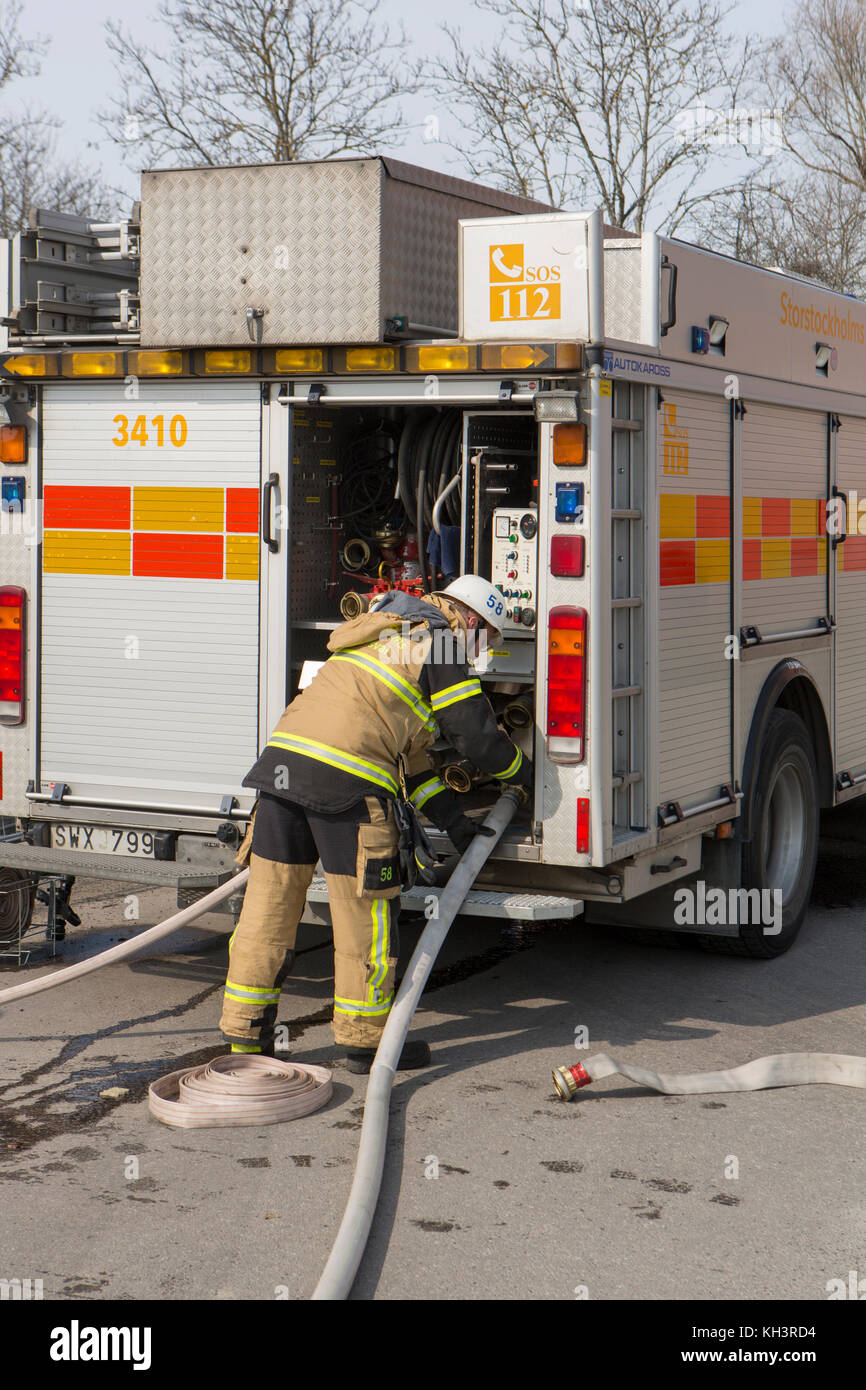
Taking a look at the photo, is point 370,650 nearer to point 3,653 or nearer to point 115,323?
point 3,653

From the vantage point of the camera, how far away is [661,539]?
18.8 feet

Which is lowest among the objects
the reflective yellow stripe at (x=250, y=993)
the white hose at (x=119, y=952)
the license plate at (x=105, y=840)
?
the reflective yellow stripe at (x=250, y=993)

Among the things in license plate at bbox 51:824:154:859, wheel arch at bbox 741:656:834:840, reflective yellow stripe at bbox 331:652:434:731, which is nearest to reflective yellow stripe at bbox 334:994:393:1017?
reflective yellow stripe at bbox 331:652:434:731

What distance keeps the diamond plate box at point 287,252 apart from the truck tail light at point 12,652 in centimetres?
118

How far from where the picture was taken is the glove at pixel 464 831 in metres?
5.48

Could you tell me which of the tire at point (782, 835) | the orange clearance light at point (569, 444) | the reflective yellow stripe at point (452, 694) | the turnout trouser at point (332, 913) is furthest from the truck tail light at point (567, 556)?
the tire at point (782, 835)

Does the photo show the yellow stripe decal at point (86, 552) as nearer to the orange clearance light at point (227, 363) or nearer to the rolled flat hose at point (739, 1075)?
the orange clearance light at point (227, 363)

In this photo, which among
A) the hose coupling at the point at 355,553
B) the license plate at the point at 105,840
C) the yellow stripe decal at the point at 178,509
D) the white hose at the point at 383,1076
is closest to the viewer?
the white hose at the point at 383,1076

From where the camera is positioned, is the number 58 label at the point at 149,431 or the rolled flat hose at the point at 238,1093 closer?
the rolled flat hose at the point at 238,1093

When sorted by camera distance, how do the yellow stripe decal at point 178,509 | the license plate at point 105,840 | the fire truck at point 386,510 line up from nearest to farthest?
1. the fire truck at point 386,510
2. the yellow stripe decal at point 178,509
3. the license plate at point 105,840

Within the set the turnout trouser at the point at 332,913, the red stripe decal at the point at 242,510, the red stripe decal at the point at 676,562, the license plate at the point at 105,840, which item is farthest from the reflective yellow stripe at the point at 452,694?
the license plate at the point at 105,840

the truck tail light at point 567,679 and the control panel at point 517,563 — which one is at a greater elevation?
the control panel at point 517,563

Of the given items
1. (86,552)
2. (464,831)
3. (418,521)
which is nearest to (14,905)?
(86,552)

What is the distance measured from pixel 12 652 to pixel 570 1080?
2835 millimetres
